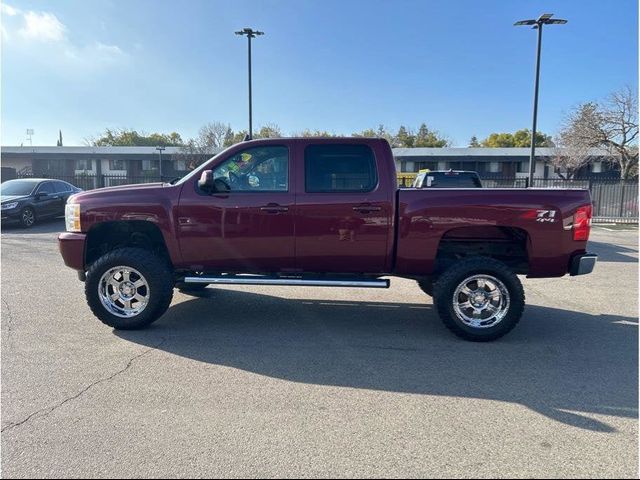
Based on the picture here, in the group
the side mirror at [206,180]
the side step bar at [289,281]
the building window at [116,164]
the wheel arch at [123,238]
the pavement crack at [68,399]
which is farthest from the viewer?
the building window at [116,164]

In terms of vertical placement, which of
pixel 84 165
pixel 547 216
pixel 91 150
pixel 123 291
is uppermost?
pixel 91 150

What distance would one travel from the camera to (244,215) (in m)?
4.81

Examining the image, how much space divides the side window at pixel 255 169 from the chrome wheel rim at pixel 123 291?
58.8 inches

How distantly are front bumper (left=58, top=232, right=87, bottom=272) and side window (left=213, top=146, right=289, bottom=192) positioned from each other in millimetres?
1691

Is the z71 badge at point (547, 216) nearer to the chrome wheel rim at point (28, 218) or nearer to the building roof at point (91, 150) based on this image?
the chrome wheel rim at point (28, 218)

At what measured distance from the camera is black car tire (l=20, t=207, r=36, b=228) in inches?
558

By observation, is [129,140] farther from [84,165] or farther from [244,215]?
[244,215]

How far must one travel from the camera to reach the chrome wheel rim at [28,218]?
1421cm

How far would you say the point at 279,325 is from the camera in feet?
16.9

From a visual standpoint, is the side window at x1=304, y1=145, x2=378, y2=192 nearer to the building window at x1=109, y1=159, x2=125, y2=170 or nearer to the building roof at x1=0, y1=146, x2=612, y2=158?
the building roof at x1=0, y1=146, x2=612, y2=158

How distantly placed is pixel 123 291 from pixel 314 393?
108 inches

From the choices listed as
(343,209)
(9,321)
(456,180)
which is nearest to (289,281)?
(343,209)

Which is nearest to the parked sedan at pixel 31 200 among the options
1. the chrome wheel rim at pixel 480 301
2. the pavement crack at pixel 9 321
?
the pavement crack at pixel 9 321

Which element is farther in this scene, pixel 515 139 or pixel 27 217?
pixel 515 139
